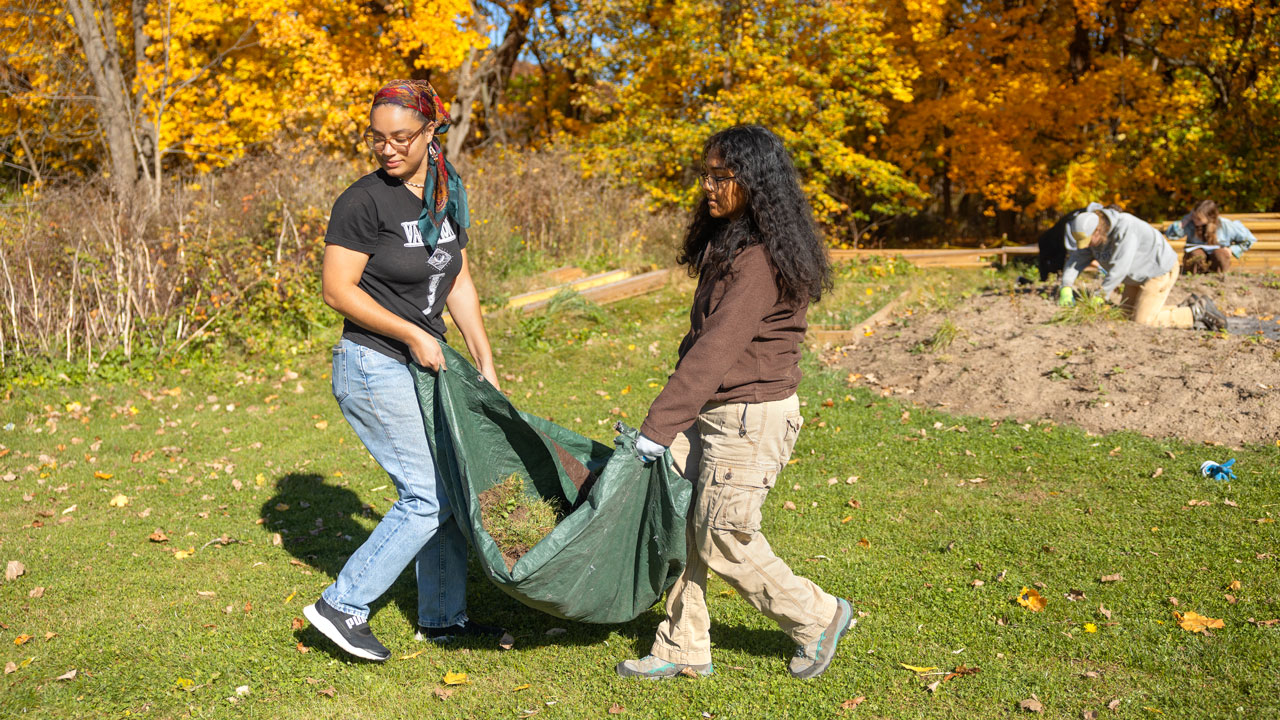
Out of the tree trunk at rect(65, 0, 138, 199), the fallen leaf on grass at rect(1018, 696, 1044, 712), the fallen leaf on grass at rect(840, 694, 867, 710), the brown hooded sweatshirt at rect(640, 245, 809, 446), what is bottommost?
the fallen leaf on grass at rect(840, 694, 867, 710)

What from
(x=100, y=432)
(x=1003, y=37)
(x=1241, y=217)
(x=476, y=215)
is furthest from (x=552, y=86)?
(x=100, y=432)

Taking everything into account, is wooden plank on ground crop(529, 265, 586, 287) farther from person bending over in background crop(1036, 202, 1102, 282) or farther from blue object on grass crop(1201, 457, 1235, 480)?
blue object on grass crop(1201, 457, 1235, 480)

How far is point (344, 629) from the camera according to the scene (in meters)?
3.57

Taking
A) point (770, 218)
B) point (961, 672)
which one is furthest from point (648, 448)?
point (961, 672)

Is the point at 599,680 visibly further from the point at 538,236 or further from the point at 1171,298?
the point at 538,236

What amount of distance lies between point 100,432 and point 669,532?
5.38 m

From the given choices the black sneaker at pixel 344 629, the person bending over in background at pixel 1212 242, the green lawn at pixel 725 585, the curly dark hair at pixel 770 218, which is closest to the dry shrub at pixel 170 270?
the green lawn at pixel 725 585

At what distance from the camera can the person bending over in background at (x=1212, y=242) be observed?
1192cm

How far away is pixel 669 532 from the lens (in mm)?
3307

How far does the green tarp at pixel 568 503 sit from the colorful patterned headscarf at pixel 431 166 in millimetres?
471

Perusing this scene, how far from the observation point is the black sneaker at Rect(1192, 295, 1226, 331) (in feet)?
27.6

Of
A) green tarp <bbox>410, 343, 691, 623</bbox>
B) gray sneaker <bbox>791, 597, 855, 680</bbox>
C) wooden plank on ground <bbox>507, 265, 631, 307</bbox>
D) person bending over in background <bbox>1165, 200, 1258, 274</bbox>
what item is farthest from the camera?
person bending over in background <bbox>1165, 200, 1258, 274</bbox>

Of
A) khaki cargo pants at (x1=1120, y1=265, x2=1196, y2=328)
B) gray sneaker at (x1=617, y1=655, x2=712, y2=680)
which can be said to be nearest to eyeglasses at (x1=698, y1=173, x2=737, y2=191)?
gray sneaker at (x1=617, y1=655, x2=712, y2=680)

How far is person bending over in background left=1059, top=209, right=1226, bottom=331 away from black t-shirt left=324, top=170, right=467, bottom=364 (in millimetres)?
6706
